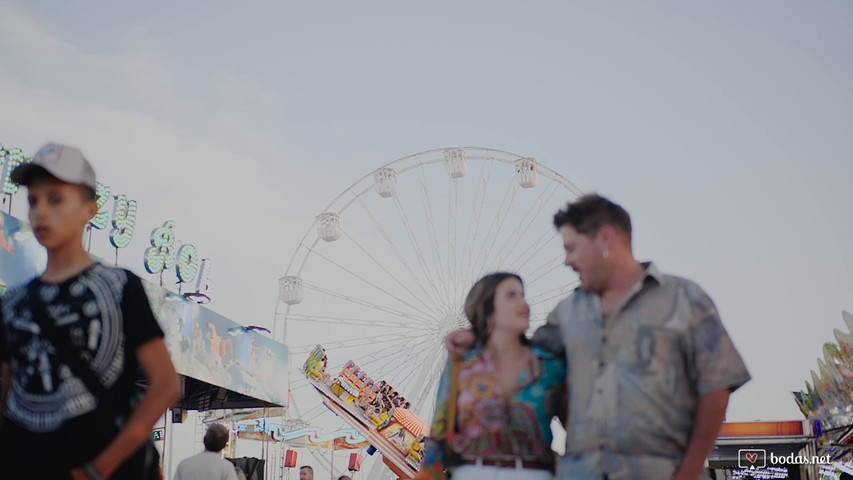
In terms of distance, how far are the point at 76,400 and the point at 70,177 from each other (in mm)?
654

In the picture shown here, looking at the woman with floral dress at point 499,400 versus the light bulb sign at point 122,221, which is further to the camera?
the light bulb sign at point 122,221

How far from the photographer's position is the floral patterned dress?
11.0ft

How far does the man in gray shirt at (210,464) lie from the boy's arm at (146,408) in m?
4.86

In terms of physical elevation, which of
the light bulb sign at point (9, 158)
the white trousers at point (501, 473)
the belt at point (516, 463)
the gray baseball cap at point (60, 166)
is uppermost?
the light bulb sign at point (9, 158)

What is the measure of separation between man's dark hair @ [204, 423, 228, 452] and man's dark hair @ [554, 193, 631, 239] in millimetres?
4960

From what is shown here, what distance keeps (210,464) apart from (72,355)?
16.4 feet

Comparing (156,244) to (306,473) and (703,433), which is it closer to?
(306,473)

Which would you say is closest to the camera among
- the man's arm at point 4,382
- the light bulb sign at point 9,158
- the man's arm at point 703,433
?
the man's arm at point 4,382

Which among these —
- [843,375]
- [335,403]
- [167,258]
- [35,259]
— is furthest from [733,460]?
[35,259]

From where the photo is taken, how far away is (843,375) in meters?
18.6

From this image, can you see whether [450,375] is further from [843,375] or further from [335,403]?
[335,403]

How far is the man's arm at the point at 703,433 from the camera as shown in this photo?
9.79 ft

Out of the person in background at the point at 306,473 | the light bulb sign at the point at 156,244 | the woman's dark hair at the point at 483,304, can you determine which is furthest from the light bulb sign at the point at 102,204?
the woman's dark hair at the point at 483,304

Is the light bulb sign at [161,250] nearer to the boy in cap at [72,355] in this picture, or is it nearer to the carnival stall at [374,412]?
the carnival stall at [374,412]
